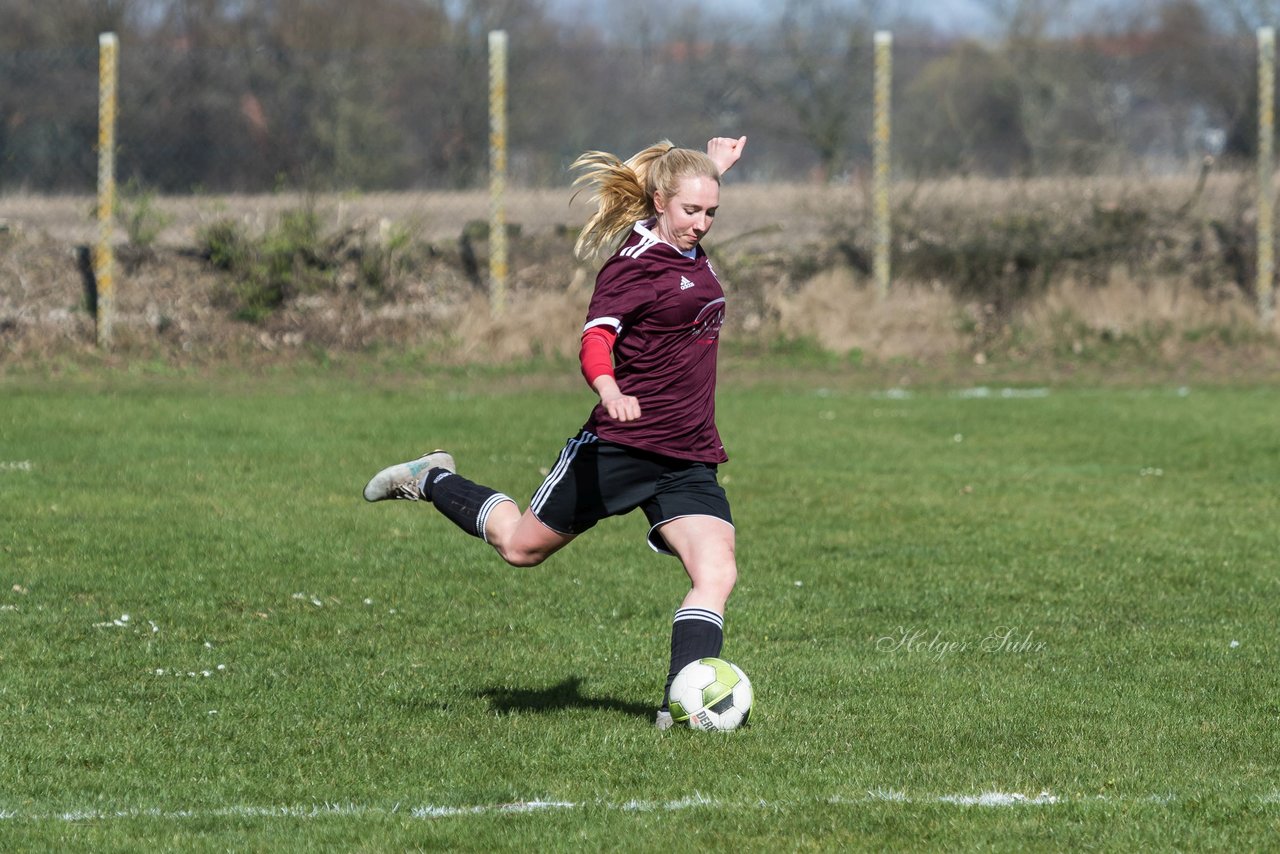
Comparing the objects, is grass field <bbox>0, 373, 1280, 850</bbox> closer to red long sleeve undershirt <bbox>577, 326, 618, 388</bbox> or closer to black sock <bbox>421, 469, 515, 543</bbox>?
black sock <bbox>421, 469, 515, 543</bbox>

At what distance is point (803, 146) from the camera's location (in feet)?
63.6

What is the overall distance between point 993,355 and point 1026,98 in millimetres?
5670

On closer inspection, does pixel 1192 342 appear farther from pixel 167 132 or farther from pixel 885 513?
pixel 167 132

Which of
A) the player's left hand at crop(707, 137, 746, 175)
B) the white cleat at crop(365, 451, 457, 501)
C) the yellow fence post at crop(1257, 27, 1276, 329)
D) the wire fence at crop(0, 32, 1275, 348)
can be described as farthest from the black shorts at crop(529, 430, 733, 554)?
the yellow fence post at crop(1257, 27, 1276, 329)

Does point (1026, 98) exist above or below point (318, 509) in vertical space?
above

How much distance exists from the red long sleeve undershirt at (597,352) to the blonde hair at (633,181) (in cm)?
42

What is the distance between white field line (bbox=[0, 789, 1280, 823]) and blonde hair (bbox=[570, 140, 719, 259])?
204cm

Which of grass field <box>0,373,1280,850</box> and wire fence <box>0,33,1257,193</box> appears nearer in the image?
grass field <box>0,373,1280,850</box>

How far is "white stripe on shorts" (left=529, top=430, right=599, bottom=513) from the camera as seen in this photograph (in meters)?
5.75

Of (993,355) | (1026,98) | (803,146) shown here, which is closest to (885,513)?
(993,355)

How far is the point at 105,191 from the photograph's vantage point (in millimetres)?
17375

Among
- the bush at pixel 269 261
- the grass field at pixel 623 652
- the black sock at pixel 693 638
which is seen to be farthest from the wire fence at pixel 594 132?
the black sock at pixel 693 638

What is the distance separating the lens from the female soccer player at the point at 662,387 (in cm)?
553

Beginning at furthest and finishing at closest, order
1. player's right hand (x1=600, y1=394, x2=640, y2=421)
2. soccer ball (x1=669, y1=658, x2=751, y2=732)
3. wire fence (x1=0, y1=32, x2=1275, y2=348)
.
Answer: wire fence (x1=0, y1=32, x2=1275, y2=348) → soccer ball (x1=669, y1=658, x2=751, y2=732) → player's right hand (x1=600, y1=394, x2=640, y2=421)
